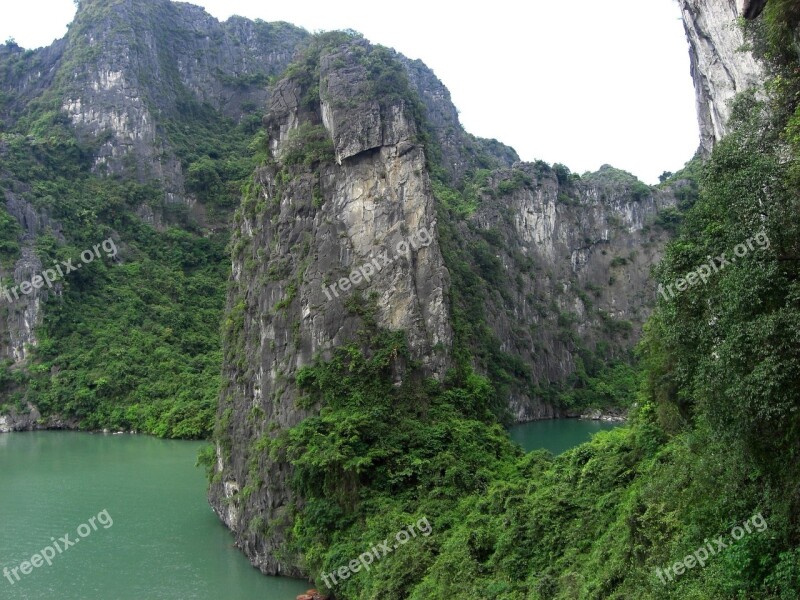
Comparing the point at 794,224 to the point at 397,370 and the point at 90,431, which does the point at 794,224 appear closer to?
the point at 397,370

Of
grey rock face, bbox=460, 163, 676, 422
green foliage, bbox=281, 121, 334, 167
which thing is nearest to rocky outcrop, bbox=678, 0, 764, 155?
green foliage, bbox=281, 121, 334, 167

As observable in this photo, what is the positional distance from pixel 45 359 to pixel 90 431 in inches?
307

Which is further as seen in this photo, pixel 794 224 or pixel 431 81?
pixel 431 81

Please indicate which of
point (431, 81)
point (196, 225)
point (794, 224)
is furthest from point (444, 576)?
point (431, 81)

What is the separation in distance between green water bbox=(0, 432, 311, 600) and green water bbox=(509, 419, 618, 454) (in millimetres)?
16722

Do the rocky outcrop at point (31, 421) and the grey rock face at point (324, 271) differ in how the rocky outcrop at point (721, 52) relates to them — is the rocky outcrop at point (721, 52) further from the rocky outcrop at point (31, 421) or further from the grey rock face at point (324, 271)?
the rocky outcrop at point (31, 421)

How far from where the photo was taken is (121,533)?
22.6m

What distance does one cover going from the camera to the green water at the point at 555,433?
37.2 meters

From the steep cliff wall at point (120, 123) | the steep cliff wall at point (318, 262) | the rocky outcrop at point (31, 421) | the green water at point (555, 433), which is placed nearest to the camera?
the steep cliff wall at point (318, 262)

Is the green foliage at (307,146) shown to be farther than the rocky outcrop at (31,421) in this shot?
No

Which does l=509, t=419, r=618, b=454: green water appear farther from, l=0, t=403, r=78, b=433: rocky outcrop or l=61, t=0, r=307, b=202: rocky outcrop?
l=61, t=0, r=307, b=202: rocky outcrop

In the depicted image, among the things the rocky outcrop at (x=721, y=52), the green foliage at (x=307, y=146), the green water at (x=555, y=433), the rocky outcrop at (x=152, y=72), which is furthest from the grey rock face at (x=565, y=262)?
the rocky outcrop at (x=721, y=52)

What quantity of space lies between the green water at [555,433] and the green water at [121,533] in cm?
1672

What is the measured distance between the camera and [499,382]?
45.9 m
